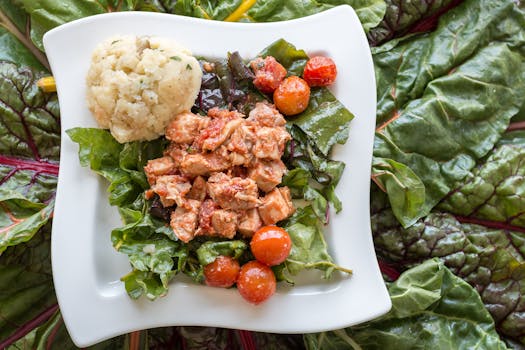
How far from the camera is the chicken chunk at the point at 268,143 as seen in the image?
6.38ft

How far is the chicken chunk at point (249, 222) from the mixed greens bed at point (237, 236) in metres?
0.05

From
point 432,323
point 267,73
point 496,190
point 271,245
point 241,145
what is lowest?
point 432,323

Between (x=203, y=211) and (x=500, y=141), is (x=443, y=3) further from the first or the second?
(x=203, y=211)

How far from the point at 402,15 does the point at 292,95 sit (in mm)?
847

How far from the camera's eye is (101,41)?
6.72 feet

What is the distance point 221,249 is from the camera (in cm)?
196

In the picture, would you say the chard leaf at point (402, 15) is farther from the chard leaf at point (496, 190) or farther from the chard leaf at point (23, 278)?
the chard leaf at point (23, 278)

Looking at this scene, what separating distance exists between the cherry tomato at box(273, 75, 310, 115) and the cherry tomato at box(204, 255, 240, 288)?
59 centimetres

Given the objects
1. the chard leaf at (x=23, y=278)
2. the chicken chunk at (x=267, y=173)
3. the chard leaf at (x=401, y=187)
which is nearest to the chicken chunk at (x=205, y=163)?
the chicken chunk at (x=267, y=173)

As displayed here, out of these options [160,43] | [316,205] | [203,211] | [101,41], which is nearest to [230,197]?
[203,211]

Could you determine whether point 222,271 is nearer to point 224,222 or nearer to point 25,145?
point 224,222

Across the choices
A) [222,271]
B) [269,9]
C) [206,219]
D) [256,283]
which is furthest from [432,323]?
[269,9]

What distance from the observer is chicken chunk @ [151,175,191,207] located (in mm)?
1947

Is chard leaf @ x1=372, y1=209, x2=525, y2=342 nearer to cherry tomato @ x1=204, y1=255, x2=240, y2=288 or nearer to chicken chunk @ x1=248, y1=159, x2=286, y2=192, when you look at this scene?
chicken chunk @ x1=248, y1=159, x2=286, y2=192
